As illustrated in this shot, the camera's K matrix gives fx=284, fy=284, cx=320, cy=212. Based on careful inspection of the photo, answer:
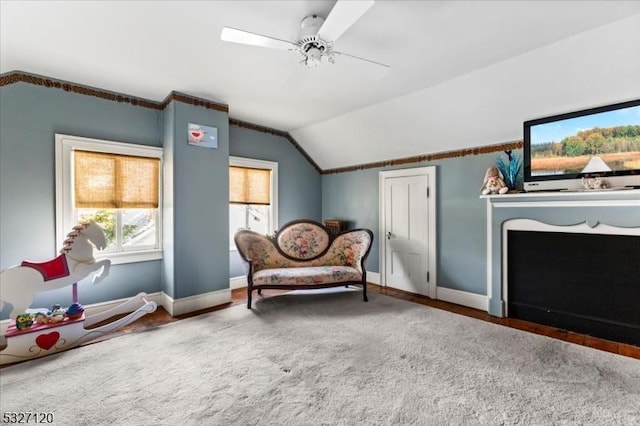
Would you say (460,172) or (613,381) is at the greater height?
(460,172)

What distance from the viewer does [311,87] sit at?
10.8ft

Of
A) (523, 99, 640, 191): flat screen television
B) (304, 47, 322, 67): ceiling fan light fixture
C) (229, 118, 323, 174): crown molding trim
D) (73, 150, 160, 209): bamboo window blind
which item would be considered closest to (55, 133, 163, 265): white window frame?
(73, 150, 160, 209): bamboo window blind

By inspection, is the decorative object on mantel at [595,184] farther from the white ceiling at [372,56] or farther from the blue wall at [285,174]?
the blue wall at [285,174]

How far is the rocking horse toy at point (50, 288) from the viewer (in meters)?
2.39

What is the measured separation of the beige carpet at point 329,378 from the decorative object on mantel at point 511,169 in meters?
1.64

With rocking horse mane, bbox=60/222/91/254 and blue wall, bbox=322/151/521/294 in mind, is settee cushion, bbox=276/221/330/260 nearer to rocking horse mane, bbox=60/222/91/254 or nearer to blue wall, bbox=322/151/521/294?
blue wall, bbox=322/151/521/294

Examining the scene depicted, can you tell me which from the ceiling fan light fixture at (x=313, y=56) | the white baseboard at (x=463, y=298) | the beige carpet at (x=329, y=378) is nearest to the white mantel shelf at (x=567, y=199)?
the white baseboard at (x=463, y=298)

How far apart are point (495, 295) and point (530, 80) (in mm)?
2384

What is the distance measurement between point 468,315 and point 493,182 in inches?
63.6

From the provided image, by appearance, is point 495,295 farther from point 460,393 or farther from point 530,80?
point 530,80

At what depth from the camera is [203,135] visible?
145 inches

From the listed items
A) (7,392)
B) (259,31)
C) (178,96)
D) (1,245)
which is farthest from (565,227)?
(1,245)

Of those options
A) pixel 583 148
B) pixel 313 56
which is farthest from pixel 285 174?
pixel 583 148

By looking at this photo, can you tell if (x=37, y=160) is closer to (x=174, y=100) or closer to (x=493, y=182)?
(x=174, y=100)
